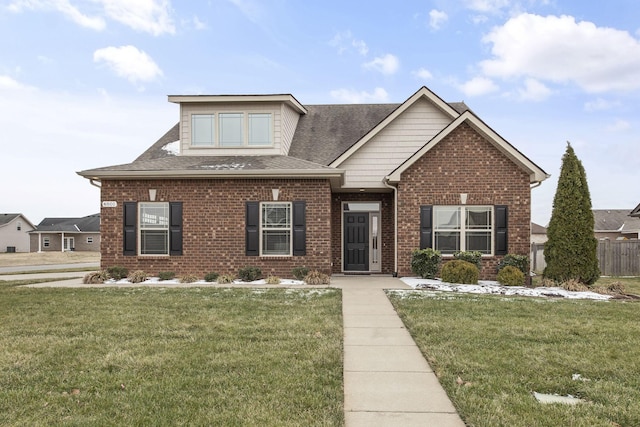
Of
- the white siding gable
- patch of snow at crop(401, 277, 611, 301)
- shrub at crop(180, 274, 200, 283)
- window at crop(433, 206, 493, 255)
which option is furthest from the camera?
the white siding gable

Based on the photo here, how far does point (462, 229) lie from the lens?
49.1 ft

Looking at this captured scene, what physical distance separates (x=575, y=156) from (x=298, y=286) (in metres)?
8.52

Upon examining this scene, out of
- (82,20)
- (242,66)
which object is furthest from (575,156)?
(82,20)

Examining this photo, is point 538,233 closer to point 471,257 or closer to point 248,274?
point 471,257

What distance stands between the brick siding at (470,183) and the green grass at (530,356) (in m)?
4.91

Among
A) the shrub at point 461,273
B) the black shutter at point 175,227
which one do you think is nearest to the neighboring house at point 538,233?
the shrub at point 461,273

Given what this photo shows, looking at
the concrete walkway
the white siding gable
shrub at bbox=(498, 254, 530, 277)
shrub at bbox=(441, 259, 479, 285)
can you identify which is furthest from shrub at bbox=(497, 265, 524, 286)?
the concrete walkway

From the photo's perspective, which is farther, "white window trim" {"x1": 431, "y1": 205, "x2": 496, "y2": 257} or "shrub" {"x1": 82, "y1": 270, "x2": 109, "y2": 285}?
"white window trim" {"x1": 431, "y1": 205, "x2": 496, "y2": 257}

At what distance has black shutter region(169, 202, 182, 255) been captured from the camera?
1477 centimetres

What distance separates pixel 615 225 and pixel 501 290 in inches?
1655

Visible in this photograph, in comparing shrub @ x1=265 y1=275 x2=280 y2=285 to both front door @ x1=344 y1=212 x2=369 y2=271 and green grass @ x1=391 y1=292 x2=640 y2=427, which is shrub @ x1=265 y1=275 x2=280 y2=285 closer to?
front door @ x1=344 y1=212 x2=369 y2=271

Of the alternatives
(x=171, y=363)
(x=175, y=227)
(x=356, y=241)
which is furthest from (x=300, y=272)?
(x=171, y=363)

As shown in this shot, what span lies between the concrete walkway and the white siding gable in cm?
776

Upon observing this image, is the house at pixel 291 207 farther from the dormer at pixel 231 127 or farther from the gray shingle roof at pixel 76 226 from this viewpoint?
the gray shingle roof at pixel 76 226
